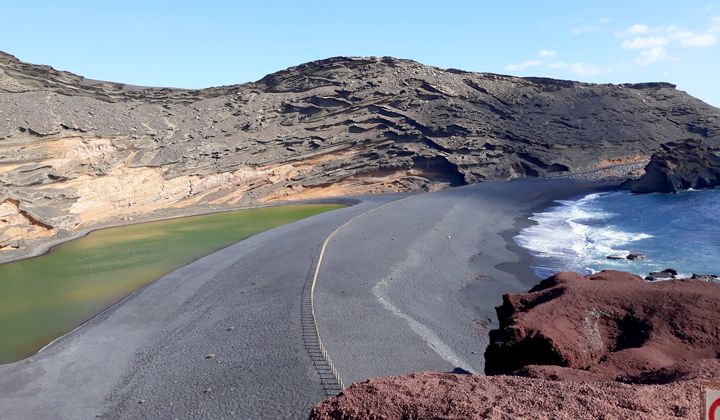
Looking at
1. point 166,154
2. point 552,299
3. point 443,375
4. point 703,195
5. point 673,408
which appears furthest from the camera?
point 166,154

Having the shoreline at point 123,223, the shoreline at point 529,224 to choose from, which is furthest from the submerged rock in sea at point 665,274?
the shoreline at point 123,223

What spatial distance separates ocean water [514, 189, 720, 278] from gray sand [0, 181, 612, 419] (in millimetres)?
2520

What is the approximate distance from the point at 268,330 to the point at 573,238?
17702mm

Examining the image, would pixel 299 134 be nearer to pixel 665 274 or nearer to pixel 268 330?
pixel 665 274

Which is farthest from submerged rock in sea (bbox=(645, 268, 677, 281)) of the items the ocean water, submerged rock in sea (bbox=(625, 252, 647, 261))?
submerged rock in sea (bbox=(625, 252, 647, 261))

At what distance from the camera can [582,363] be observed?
6418mm

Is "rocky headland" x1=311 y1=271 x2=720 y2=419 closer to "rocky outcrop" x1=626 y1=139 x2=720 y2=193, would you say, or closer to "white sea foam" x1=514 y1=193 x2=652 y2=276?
"white sea foam" x1=514 y1=193 x2=652 y2=276

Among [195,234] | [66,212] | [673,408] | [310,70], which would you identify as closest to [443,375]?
[673,408]

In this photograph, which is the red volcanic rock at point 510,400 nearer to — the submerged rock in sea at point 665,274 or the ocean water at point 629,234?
the submerged rock in sea at point 665,274

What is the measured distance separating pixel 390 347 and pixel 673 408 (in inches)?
264

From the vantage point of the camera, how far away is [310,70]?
5103 centimetres

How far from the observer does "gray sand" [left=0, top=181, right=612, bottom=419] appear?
9.45 metres

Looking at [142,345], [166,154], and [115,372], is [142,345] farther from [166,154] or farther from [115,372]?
[166,154]

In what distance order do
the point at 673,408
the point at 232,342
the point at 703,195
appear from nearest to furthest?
the point at 673,408 → the point at 232,342 → the point at 703,195
